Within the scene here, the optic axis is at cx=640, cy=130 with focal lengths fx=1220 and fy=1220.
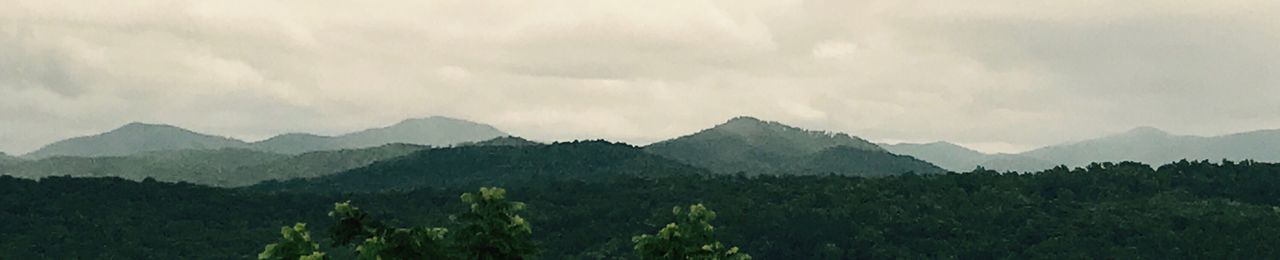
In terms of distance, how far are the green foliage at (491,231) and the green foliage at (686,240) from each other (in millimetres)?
5382

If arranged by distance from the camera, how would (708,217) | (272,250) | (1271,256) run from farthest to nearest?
(1271,256) < (708,217) < (272,250)

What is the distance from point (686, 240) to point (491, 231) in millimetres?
7244

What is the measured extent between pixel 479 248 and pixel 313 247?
7.01 meters

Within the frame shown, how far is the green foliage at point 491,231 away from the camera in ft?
122

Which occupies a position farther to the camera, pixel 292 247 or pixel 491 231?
pixel 491 231

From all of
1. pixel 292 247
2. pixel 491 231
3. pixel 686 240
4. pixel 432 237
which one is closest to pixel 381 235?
pixel 432 237

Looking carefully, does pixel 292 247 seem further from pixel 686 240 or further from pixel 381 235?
pixel 686 240

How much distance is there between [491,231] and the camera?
37312 mm

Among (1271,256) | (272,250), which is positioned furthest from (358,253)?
(1271,256)

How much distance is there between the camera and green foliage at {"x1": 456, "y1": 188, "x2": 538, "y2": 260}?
122 ft

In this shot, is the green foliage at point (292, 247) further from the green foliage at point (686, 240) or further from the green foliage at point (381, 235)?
the green foliage at point (686, 240)

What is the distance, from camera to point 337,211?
33.5 meters

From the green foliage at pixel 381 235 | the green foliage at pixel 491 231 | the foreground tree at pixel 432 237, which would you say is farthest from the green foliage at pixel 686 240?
the green foliage at pixel 381 235

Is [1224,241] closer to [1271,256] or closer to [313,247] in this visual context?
[1271,256]
